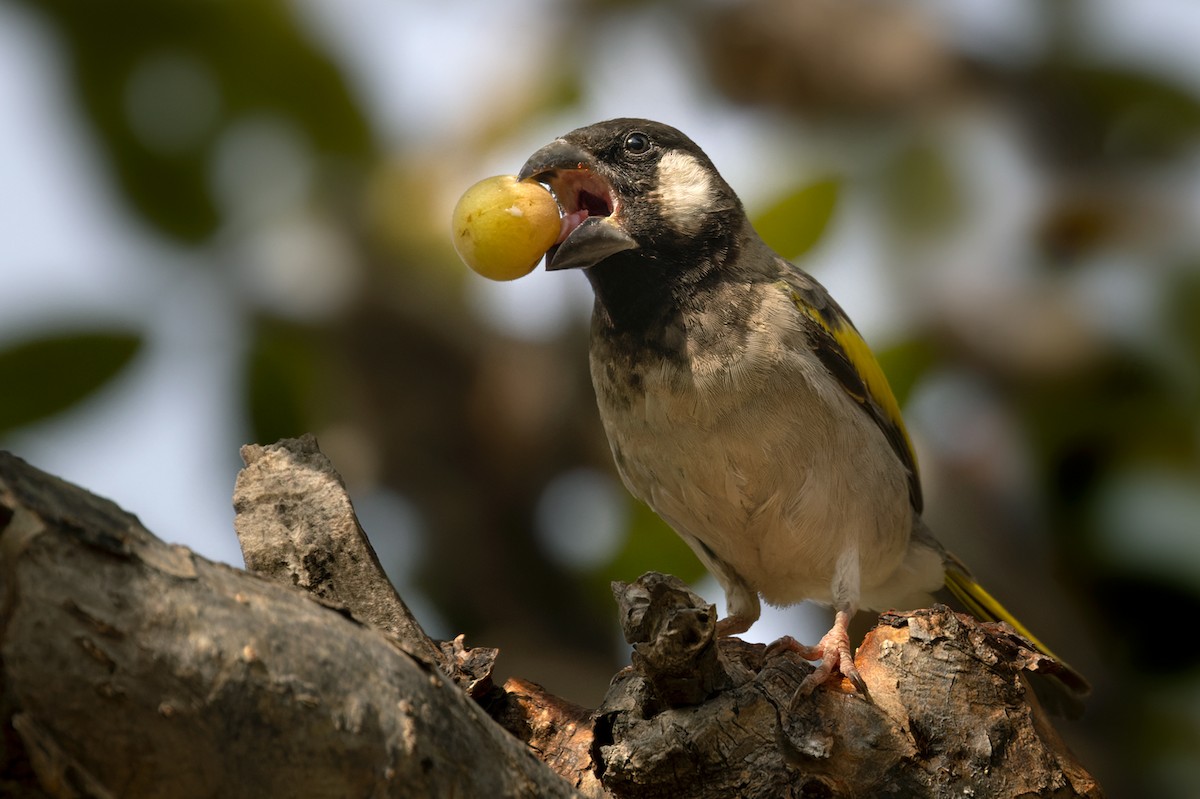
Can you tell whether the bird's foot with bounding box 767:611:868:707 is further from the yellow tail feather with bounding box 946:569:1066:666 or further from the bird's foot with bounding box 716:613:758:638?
the yellow tail feather with bounding box 946:569:1066:666


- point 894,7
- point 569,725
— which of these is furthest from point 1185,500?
point 569,725

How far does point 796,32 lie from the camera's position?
611cm

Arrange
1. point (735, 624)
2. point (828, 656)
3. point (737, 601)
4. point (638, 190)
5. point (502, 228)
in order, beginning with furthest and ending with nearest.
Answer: point (737, 601), point (735, 624), point (638, 190), point (502, 228), point (828, 656)

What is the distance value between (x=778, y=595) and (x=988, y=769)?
2155 mm

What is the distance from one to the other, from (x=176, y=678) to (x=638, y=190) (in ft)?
10.8

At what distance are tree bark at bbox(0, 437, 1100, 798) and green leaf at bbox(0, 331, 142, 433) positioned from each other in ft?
7.99

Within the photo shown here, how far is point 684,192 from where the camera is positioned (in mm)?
4824

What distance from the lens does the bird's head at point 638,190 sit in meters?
4.60

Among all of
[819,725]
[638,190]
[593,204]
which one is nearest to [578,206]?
[593,204]

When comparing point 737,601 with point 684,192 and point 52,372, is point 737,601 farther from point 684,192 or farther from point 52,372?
point 52,372

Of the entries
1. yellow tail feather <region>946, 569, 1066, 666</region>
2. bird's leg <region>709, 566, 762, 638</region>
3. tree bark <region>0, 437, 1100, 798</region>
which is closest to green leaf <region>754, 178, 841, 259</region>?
bird's leg <region>709, 566, 762, 638</region>

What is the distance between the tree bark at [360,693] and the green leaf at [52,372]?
2.44m

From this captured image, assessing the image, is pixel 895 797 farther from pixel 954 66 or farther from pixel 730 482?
pixel 954 66

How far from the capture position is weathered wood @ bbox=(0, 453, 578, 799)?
1.67 m
